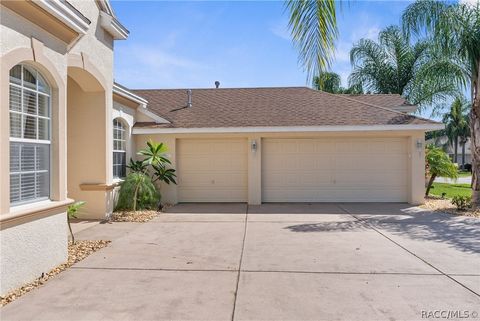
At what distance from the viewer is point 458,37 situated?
10445 mm

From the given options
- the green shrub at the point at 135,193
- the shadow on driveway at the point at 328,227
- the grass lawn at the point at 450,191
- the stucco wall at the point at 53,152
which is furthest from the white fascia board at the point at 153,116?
the grass lawn at the point at 450,191

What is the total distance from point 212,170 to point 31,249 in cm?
828

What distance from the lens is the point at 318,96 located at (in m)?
14.8

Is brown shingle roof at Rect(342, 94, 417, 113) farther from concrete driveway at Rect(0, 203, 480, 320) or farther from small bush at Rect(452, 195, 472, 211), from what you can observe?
concrete driveway at Rect(0, 203, 480, 320)

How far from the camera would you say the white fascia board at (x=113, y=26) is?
8.61 m

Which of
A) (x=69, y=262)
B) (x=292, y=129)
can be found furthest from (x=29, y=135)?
(x=292, y=129)

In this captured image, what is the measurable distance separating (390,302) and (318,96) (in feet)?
38.2

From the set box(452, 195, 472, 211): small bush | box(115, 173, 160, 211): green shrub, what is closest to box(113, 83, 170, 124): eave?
box(115, 173, 160, 211): green shrub

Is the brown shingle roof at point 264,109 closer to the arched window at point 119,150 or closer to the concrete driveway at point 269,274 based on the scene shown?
the arched window at point 119,150

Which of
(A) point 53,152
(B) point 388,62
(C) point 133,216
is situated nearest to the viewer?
(A) point 53,152

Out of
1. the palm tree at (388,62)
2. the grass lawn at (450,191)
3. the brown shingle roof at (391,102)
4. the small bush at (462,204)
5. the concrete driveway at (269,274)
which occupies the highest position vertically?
the palm tree at (388,62)

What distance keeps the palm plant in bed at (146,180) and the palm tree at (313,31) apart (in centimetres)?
794

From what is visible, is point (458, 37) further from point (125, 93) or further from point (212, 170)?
point (125, 93)

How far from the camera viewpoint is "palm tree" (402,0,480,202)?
10.3 meters
